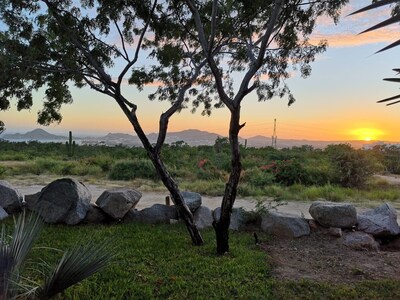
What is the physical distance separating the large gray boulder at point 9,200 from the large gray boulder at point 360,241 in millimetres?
5682

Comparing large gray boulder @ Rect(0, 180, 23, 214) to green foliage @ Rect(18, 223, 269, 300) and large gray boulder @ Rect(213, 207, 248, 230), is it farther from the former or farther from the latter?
large gray boulder @ Rect(213, 207, 248, 230)

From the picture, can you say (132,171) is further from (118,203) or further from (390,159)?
(390,159)

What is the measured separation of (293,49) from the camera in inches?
255

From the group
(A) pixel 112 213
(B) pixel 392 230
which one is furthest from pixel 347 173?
(A) pixel 112 213

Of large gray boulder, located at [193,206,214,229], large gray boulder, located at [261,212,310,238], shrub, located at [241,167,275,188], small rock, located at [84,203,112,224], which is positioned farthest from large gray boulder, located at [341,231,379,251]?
shrub, located at [241,167,275,188]

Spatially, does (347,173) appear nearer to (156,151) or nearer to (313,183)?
(313,183)

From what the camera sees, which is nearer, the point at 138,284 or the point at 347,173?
the point at 138,284

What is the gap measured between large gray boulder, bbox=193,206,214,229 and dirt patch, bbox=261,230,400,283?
127cm

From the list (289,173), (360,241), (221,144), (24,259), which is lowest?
(360,241)

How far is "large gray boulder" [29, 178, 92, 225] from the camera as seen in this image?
6.96 metres

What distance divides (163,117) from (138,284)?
2.44 meters

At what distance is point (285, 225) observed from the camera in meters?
6.61

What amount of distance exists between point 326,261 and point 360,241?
3.97ft

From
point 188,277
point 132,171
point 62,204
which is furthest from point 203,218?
point 132,171
